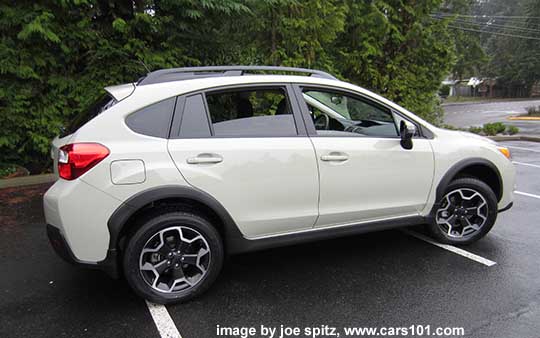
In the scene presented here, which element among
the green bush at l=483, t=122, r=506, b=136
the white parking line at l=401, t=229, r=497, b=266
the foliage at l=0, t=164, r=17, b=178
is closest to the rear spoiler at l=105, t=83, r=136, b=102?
the white parking line at l=401, t=229, r=497, b=266

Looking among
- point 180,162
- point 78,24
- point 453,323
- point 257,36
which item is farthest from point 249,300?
point 257,36

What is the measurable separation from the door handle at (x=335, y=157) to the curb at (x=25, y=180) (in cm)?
520

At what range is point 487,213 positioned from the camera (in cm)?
368

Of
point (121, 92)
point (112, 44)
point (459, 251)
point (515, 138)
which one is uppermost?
point (112, 44)

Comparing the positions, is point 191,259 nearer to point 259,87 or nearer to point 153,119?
point 153,119

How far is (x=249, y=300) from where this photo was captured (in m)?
2.85

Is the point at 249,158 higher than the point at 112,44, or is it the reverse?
the point at 112,44

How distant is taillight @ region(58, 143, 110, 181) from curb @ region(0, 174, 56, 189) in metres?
4.36

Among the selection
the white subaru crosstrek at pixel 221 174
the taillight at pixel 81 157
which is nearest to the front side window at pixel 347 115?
the white subaru crosstrek at pixel 221 174

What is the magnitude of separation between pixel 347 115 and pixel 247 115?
1268 mm

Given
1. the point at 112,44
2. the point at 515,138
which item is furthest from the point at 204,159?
the point at 515,138

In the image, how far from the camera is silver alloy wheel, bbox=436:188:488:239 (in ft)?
12.0

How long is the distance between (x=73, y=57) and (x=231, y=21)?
3.00 meters

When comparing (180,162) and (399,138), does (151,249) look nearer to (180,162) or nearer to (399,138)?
(180,162)
